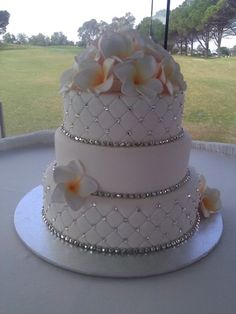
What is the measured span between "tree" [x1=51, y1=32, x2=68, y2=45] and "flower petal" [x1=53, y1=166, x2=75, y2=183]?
2003mm

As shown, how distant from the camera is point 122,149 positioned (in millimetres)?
776

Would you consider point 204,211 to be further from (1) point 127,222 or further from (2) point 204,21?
(2) point 204,21

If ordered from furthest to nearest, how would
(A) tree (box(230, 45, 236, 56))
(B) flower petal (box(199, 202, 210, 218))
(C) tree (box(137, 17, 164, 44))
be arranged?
(A) tree (box(230, 45, 236, 56))
(C) tree (box(137, 17, 164, 44))
(B) flower petal (box(199, 202, 210, 218))

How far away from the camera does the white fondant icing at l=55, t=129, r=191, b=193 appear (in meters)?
0.78

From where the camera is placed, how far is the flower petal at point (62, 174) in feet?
2.52

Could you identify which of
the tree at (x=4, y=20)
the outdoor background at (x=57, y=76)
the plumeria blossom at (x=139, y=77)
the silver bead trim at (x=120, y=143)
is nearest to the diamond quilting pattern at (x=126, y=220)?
the silver bead trim at (x=120, y=143)

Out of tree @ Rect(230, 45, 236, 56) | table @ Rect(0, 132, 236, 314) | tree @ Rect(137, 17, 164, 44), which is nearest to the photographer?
table @ Rect(0, 132, 236, 314)

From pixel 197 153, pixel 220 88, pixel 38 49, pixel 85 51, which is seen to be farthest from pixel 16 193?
pixel 220 88

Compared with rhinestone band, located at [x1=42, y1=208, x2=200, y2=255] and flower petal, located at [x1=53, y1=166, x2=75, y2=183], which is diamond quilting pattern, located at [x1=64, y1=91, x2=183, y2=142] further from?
rhinestone band, located at [x1=42, y1=208, x2=200, y2=255]

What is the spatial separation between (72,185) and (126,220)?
0.14 metres

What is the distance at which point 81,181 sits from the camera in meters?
0.80

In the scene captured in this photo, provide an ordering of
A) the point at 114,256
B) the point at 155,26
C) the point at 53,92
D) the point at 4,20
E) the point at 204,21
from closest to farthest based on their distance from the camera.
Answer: the point at 114,256 → the point at 155,26 → the point at 4,20 → the point at 204,21 → the point at 53,92

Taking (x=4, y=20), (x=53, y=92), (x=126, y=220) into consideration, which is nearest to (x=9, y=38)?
(x=4, y=20)

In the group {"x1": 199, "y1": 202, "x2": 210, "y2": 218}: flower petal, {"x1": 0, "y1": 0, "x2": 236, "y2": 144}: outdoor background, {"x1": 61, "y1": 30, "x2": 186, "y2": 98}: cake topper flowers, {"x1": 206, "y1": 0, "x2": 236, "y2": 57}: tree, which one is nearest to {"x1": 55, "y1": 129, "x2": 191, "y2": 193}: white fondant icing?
{"x1": 61, "y1": 30, "x2": 186, "y2": 98}: cake topper flowers
